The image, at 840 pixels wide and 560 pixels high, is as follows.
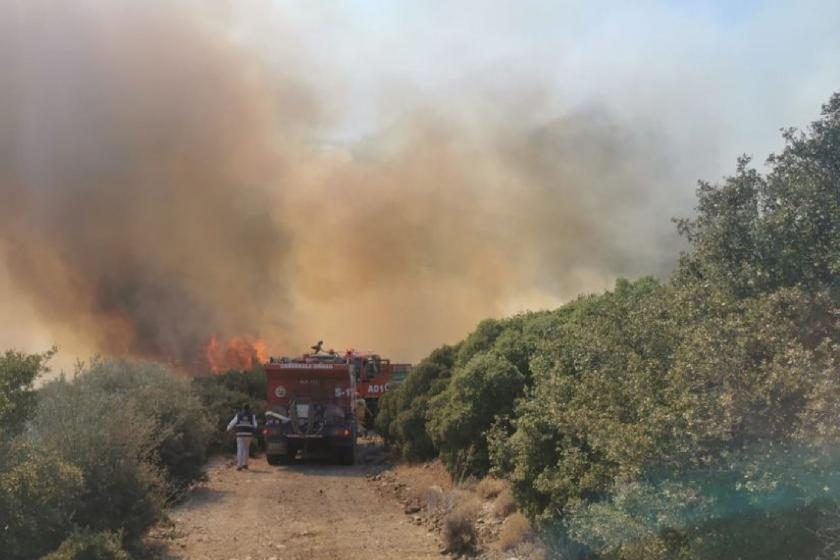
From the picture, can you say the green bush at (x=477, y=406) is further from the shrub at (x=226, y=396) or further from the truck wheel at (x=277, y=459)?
the shrub at (x=226, y=396)

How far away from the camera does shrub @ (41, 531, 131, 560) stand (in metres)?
7.21

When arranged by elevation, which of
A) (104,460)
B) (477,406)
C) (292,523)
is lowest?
(292,523)

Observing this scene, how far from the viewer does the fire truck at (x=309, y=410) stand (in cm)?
2017

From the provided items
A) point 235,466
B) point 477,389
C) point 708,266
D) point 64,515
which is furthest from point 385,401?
point 708,266

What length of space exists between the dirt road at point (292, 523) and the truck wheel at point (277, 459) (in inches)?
85.6

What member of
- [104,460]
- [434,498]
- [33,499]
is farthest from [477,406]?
[33,499]

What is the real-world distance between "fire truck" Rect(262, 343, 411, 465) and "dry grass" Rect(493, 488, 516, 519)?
1028 centimetres

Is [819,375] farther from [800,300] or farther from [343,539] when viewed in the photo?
[343,539]

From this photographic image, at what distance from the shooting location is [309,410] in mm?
20516

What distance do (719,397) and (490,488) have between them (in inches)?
A: 275

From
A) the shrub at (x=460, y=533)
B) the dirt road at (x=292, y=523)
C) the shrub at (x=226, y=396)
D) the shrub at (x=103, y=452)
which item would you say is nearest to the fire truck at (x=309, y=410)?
the shrub at (x=226, y=396)

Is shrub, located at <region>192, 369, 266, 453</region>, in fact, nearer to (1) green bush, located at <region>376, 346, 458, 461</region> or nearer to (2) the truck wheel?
(2) the truck wheel

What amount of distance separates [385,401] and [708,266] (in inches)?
666

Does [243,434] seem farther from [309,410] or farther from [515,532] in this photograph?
[515,532]
